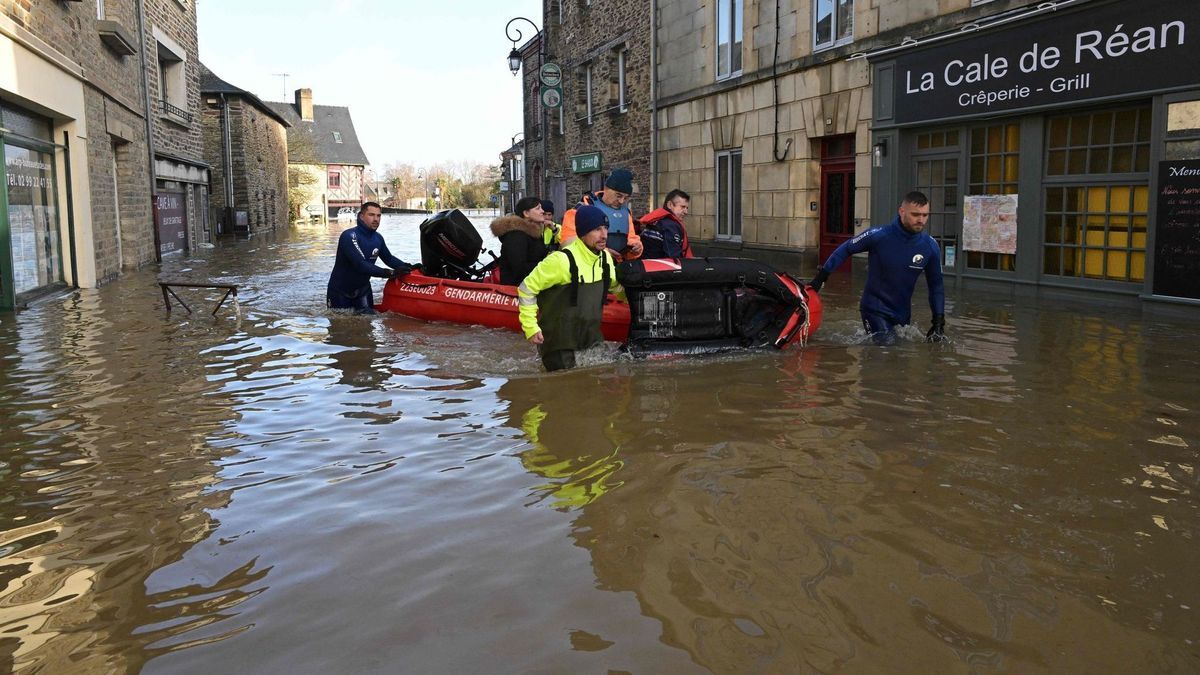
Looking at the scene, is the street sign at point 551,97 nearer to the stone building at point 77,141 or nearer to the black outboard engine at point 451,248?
the stone building at point 77,141

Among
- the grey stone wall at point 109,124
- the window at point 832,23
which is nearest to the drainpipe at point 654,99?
the window at point 832,23

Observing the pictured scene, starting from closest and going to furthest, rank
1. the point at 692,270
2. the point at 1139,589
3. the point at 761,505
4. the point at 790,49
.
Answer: the point at 1139,589 → the point at 761,505 → the point at 692,270 → the point at 790,49

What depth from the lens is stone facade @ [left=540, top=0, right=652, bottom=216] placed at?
21.7 metres

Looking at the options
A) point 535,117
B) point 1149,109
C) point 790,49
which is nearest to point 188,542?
point 1149,109

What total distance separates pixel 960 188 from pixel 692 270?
656 cm

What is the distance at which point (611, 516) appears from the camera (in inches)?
157

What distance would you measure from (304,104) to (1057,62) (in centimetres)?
6742

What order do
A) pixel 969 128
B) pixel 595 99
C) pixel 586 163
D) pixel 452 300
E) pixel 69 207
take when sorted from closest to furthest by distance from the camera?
pixel 452 300, pixel 969 128, pixel 69 207, pixel 595 99, pixel 586 163

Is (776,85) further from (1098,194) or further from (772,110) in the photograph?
(1098,194)

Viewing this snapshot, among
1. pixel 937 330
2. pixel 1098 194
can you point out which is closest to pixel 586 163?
pixel 1098 194

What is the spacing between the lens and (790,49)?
15.6m

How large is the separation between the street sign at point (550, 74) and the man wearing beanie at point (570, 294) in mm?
20038

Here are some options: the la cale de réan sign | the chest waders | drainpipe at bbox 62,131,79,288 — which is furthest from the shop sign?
the chest waders

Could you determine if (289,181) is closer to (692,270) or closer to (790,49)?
(790,49)
